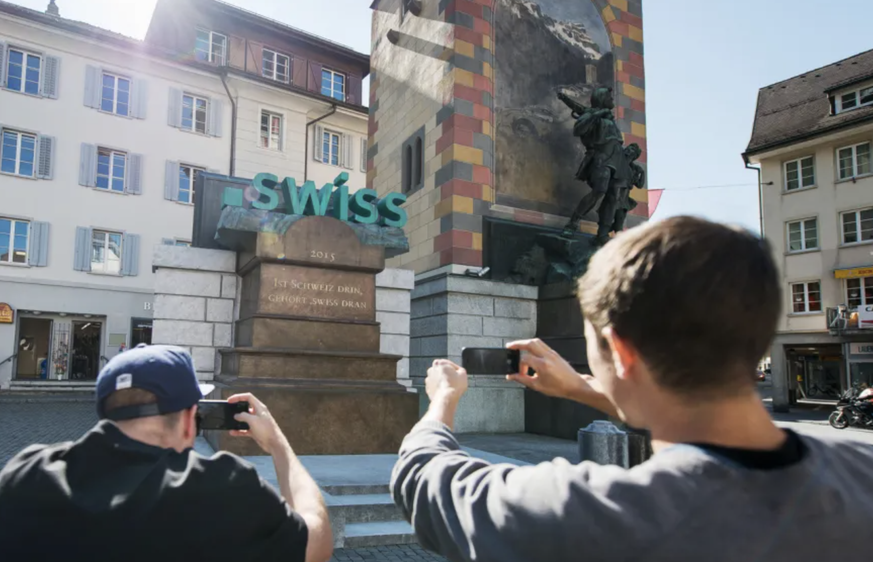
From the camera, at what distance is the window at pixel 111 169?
24438 millimetres

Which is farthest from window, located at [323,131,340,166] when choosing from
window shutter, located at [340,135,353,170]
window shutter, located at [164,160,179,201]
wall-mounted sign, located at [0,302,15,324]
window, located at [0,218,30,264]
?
wall-mounted sign, located at [0,302,15,324]

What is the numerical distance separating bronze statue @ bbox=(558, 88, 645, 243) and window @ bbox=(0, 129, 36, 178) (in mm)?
19531

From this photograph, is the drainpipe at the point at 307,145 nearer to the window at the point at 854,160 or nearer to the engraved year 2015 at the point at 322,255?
the engraved year 2015 at the point at 322,255

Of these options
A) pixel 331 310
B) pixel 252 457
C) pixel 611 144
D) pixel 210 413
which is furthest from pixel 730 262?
pixel 611 144

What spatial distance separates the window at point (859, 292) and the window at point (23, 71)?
32654mm

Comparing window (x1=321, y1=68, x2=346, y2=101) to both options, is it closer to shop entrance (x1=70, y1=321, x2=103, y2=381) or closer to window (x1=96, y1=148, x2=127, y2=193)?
window (x1=96, y1=148, x2=127, y2=193)

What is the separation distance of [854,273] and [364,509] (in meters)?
28.0

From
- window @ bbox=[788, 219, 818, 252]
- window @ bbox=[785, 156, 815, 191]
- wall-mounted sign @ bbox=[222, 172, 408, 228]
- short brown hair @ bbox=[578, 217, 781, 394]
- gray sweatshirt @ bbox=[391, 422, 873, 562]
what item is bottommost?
gray sweatshirt @ bbox=[391, 422, 873, 562]

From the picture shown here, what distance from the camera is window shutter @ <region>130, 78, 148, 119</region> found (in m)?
25.1

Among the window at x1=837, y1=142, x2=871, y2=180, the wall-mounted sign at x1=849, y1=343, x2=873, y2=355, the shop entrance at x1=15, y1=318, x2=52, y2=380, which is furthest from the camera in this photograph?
the window at x1=837, y1=142, x2=871, y2=180

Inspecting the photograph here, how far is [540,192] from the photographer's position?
46.2ft

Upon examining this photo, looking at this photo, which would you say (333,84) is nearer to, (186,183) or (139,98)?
(186,183)

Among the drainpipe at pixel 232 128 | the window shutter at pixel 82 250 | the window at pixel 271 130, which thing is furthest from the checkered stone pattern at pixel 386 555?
the window at pixel 271 130

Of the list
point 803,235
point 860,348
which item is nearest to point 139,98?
point 803,235
